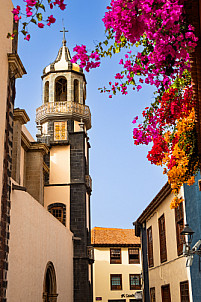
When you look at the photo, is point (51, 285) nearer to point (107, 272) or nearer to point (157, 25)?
point (157, 25)

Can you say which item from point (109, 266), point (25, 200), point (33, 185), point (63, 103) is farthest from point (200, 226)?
point (109, 266)

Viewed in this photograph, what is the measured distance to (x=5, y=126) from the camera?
9.56 meters

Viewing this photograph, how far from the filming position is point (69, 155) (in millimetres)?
23797

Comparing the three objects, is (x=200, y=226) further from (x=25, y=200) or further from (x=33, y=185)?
(x=33, y=185)

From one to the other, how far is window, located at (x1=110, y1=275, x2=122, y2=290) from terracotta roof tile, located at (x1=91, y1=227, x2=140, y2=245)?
3.25 metres

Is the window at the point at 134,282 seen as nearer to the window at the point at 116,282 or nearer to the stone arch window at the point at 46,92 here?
the window at the point at 116,282

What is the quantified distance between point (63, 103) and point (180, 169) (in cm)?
1918

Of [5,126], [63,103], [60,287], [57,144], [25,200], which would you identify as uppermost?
[63,103]

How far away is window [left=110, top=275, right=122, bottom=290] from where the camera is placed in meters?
40.7

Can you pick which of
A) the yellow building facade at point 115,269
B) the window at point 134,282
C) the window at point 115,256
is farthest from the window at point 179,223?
the window at point 134,282

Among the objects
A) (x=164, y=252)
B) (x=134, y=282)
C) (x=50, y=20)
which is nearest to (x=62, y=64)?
(x=164, y=252)

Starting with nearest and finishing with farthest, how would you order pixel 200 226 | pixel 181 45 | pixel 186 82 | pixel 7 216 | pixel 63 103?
pixel 181 45, pixel 186 82, pixel 7 216, pixel 200 226, pixel 63 103

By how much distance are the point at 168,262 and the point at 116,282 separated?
27.5m

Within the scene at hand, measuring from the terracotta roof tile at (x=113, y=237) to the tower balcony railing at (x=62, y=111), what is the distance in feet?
63.9
